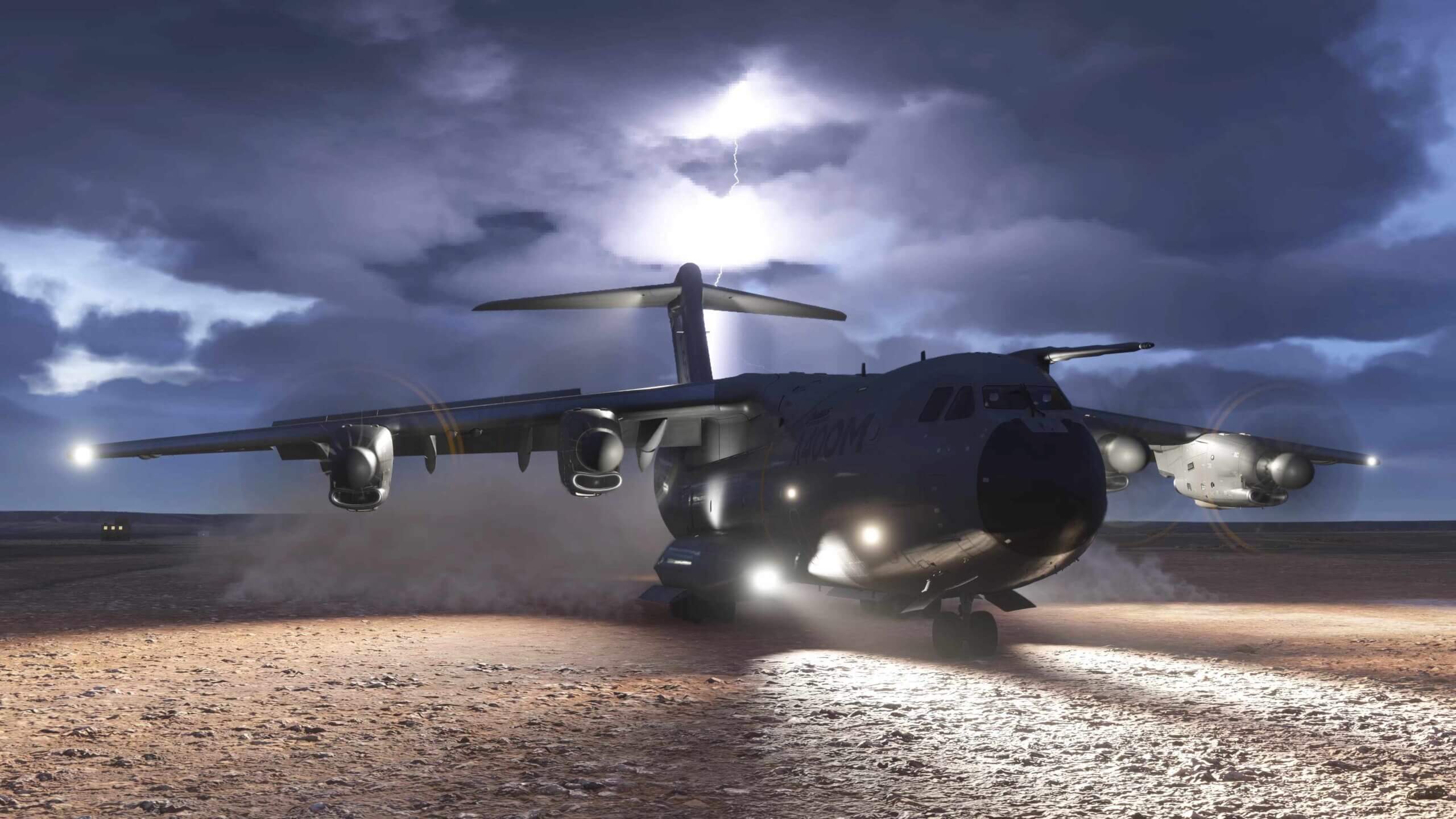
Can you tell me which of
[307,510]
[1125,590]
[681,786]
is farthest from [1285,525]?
[681,786]

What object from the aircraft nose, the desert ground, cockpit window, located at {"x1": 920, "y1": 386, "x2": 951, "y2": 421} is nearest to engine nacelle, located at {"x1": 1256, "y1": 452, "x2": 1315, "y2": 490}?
the desert ground

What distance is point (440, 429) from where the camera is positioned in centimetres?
1563

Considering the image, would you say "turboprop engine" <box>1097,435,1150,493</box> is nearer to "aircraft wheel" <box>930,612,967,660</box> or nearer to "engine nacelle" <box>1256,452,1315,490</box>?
"engine nacelle" <box>1256,452,1315,490</box>

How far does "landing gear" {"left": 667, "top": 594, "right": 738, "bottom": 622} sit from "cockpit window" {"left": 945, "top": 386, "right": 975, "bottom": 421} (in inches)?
242

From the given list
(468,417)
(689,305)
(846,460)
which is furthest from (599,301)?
(846,460)

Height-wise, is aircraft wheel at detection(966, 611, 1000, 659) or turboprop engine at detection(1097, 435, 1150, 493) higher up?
turboprop engine at detection(1097, 435, 1150, 493)

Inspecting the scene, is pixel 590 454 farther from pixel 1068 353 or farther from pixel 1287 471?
pixel 1287 471

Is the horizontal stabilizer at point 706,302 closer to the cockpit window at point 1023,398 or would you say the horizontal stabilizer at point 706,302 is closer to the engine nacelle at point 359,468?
the engine nacelle at point 359,468

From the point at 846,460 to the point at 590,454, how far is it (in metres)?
3.83

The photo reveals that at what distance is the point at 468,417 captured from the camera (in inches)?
619

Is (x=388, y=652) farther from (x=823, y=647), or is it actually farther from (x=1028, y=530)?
(x=1028, y=530)

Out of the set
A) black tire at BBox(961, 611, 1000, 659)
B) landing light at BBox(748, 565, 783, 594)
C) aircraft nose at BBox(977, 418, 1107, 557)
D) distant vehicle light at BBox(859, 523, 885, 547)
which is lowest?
black tire at BBox(961, 611, 1000, 659)

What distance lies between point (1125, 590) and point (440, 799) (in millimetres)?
20354

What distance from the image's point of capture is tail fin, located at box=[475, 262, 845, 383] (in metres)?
20.5
